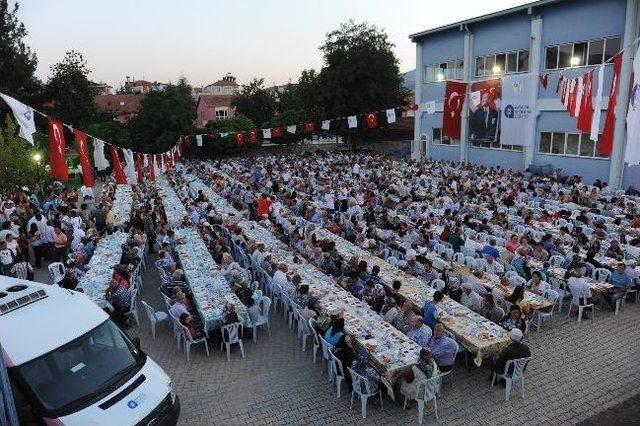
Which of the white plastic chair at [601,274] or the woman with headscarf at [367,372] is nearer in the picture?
the woman with headscarf at [367,372]

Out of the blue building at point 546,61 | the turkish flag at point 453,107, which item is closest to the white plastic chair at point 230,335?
the blue building at point 546,61

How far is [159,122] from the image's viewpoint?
145ft

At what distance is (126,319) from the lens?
11125 mm

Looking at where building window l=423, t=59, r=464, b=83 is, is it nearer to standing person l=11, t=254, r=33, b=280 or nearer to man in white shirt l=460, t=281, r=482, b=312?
man in white shirt l=460, t=281, r=482, b=312

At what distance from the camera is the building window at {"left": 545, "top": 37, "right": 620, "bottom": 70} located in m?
23.2

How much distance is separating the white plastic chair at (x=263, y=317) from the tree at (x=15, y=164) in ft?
70.2

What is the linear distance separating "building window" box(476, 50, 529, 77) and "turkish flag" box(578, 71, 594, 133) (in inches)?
434

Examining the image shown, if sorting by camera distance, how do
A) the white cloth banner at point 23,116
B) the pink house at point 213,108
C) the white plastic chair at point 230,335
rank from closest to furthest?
the white plastic chair at point 230,335 < the white cloth banner at point 23,116 < the pink house at point 213,108

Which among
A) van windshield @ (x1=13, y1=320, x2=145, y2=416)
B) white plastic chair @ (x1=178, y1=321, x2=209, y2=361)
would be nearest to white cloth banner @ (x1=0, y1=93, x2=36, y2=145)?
white plastic chair @ (x1=178, y1=321, x2=209, y2=361)

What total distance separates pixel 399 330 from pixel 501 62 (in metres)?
25.7

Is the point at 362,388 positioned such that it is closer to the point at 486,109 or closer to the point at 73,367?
the point at 73,367

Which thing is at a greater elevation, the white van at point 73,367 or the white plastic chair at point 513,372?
the white van at point 73,367

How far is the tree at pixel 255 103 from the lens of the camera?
5891 centimetres

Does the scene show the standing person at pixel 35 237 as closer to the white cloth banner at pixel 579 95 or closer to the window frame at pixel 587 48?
the white cloth banner at pixel 579 95
